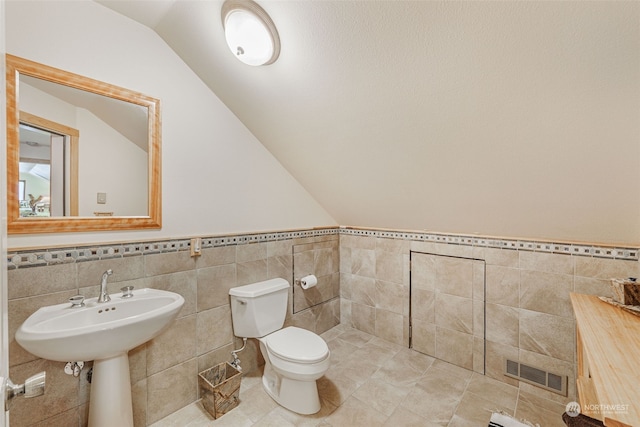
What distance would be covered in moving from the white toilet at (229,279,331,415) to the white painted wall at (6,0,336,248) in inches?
19.5

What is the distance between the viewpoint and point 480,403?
5.99 feet

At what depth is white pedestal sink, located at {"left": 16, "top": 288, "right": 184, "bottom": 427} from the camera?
3.44 feet

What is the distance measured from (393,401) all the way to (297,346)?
734 millimetres

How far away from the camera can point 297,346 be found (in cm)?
179

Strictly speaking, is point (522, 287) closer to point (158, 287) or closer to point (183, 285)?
point (183, 285)

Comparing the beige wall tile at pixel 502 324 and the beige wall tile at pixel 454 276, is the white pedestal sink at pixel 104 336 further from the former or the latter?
the beige wall tile at pixel 502 324

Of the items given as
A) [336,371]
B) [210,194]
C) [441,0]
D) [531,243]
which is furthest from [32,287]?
[531,243]

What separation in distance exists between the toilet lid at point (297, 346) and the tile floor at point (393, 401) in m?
0.38

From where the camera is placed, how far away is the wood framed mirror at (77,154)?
4.05ft

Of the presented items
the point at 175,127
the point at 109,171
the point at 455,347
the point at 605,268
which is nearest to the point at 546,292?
the point at 605,268

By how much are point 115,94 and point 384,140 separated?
150 centimetres

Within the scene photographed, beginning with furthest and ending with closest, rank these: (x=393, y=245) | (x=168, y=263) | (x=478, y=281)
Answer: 1. (x=393, y=245)
2. (x=478, y=281)
3. (x=168, y=263)

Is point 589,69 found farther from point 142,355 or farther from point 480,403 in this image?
point 142,355

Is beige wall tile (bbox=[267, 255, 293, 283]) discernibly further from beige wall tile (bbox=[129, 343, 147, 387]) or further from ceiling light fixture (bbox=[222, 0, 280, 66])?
ceiling light fixture (bbox=[222, 0, 280, 66])
